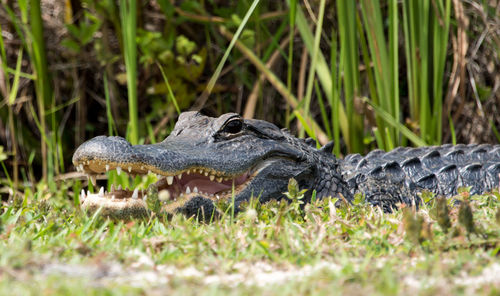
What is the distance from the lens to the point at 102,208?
2645 mm

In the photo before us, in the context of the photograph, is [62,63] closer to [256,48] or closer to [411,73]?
[256,48]

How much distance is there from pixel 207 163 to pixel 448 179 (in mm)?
1923

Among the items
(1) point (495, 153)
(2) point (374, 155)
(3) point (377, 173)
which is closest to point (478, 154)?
(1) point (495, 153)

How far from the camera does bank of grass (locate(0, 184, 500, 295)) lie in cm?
152

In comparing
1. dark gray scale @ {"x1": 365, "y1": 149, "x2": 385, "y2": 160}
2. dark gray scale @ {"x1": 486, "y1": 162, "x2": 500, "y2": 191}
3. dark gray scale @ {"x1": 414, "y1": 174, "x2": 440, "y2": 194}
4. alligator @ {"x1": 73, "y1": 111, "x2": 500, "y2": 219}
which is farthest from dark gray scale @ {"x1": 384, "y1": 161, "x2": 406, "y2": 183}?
dark gray scale @ {"x1": 486, "y1": 162, "x2": 500, "y2": 191}

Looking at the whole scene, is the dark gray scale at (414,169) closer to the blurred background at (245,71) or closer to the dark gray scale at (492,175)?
the blurred background at (245,71)

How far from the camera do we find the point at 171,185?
10.1ft

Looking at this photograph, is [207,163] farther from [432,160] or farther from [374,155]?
[432,160]

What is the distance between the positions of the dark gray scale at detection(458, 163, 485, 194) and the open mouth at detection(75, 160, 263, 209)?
5.42 feet

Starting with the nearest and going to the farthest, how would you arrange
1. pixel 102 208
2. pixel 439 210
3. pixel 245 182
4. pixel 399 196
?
pixel 439 210
pixel 102 208
pixel 245 182
pixel 399 196

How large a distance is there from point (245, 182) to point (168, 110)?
2875 millimetres

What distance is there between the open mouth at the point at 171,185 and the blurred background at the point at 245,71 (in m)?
1.33

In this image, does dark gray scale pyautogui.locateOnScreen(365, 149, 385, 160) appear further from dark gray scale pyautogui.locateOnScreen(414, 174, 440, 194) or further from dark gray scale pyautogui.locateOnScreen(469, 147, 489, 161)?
dark gray scale pyautogui.locateOnScreen(469, 147, 489, 161)

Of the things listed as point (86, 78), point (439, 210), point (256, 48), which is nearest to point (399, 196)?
point (439, 210)
